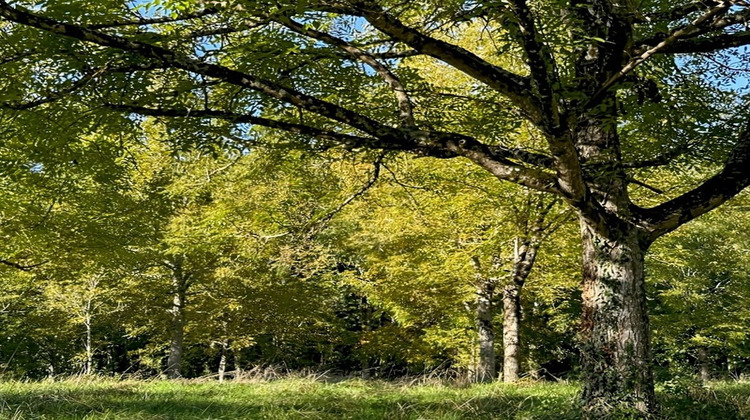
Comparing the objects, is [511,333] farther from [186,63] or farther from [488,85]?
[186,63]

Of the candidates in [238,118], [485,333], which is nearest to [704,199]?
[238,118]

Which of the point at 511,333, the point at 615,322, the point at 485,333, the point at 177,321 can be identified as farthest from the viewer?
the point at 177,321

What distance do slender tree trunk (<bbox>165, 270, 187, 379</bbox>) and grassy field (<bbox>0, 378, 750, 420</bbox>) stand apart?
10157 mm

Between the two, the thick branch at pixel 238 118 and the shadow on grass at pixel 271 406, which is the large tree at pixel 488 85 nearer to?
the thick branch at pixel 238 118

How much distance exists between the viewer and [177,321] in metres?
19.5

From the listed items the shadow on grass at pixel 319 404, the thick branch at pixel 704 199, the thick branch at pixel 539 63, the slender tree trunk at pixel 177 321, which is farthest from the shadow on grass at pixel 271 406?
the slender tree trunk at pixel 177 321

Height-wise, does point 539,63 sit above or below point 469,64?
below

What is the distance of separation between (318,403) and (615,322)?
143 inches

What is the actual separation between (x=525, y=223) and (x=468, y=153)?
7.03m

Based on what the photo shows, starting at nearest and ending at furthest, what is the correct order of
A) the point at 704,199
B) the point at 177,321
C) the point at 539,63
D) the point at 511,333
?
1. the point at 539,63
2. the point at 704,199
3. the point at 511,333
4. the point at 177,321

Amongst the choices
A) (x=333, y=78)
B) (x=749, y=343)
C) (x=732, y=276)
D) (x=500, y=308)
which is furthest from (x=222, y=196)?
(x=749, y=343)

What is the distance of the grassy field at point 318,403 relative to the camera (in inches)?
229

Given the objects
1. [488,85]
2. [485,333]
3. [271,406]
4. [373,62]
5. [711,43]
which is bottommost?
[271,406]

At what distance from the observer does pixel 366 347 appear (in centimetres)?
2241
